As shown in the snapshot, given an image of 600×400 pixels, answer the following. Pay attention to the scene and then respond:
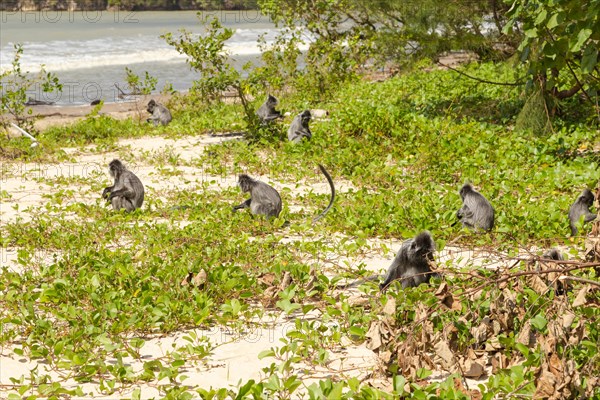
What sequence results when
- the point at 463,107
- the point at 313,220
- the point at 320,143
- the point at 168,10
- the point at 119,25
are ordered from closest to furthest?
the point at 313,220 < the point at 320,143 < the point at 463,107 < the point at 119,25 < the point at 168,10

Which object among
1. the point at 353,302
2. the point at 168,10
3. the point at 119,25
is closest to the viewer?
the point at 353,302

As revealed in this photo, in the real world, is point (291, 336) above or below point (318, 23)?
below

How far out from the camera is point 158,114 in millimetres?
14750

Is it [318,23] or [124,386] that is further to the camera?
[318,23]

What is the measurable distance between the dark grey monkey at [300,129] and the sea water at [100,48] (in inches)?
94.8

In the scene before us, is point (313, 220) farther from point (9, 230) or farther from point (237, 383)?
point (237, 383)

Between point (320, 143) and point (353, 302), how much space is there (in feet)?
19.2

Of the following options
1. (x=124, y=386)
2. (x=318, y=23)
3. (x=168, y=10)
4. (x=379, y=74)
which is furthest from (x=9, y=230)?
(x=168, y=10)

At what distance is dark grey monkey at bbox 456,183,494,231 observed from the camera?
282 inches

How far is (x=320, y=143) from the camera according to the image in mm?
11102

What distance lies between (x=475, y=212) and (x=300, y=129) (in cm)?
499

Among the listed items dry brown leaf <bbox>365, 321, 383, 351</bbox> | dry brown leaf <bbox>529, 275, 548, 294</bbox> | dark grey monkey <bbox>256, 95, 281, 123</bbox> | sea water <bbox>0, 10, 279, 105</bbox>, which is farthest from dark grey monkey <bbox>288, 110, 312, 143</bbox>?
dry brown leaf <bbox>365, 321, 383, 351</bbox>

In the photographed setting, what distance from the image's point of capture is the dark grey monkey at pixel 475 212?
7.16m

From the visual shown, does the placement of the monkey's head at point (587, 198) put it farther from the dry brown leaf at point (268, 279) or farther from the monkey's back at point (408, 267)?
the dry brown leaf at point (268, 279)
